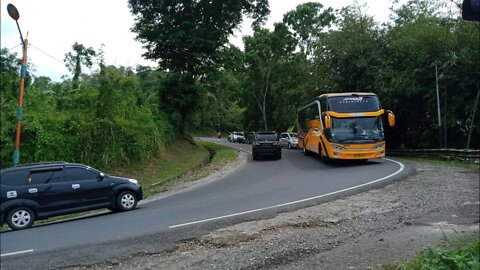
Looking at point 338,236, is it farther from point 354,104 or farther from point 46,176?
point 354,104

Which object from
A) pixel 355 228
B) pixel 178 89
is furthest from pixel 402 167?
pixel 178 89

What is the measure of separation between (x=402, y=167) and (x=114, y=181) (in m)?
12.2

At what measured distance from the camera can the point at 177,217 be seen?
11.5 meters

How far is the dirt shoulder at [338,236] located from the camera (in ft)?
24.3

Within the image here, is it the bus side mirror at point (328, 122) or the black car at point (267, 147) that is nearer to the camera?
the bus side mirror at point (328, 122)

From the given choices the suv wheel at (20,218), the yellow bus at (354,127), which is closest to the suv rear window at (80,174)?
the suv wheel at (20,218)

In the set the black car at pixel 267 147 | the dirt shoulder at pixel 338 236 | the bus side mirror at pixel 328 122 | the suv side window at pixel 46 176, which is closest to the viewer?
Answer: the dirt shoulder at pixel 338 236

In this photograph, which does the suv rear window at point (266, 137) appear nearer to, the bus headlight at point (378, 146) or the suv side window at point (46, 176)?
the bus headlight at point (378, 146)

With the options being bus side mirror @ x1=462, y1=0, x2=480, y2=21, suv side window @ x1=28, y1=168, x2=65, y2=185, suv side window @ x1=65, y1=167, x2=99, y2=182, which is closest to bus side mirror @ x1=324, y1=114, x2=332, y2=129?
suv side window @ x1=65, y1=167, x2=99, y2=182

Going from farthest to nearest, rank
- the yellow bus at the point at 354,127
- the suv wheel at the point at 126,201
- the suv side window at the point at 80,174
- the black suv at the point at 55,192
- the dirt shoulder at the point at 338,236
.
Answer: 1. the yellow bus at the point at 354,127
2. the suv wheel at the point at 126,201
3. the suv side window at the point at 80,174
4. the black suv at the point at 55,192
5. the dirt shoulder at the point at 338,236

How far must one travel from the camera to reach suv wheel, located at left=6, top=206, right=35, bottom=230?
466 inches

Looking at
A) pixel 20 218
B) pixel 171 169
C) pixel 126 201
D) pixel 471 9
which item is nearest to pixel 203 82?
pixel 171 169

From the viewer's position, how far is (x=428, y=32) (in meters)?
→ 28.8

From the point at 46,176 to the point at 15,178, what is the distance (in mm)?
781
